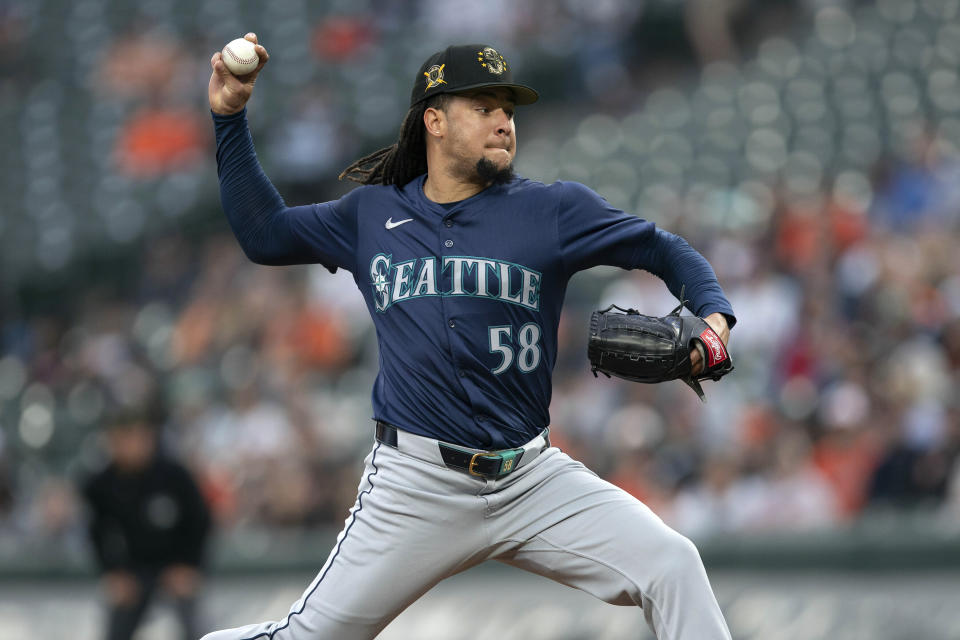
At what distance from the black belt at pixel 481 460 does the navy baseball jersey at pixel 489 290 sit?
0.03 metres

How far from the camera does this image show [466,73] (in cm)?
376

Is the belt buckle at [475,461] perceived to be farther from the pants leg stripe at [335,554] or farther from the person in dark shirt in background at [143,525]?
the person in dark shirt in background at [143,525]

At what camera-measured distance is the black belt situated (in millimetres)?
3648

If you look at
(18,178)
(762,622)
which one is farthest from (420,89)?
(18,178)

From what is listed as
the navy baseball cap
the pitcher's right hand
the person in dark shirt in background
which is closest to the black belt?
the navy baseball cap

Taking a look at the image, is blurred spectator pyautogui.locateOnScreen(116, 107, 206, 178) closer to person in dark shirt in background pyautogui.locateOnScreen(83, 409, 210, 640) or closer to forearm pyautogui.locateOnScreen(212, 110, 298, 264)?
person in dark shirt in background pyautogui.locateOnScreen(83, 409, 210, 640)

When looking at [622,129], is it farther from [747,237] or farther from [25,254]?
[25,254]

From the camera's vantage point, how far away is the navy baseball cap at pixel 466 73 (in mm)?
3748

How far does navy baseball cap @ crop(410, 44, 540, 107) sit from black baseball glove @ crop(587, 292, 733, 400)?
69 centimetres

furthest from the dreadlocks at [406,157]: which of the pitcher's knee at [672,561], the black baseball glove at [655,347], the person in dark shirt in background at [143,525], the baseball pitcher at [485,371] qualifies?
the person in dark shirt in background at [143,525]

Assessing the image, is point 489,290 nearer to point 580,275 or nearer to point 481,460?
point 481,460

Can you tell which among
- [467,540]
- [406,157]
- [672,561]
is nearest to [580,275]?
[406,157]

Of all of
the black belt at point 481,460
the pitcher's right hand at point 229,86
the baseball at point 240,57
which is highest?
the baseball at point 240,57

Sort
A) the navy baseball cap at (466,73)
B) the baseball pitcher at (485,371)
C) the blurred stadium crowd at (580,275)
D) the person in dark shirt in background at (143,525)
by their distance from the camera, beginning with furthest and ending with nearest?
the blurred stadium crowd at (580,275) → the person in dark shirt in background at (143,525) → the navy baseball cap at (466,73) → the baseball pitcher at (485,371)
